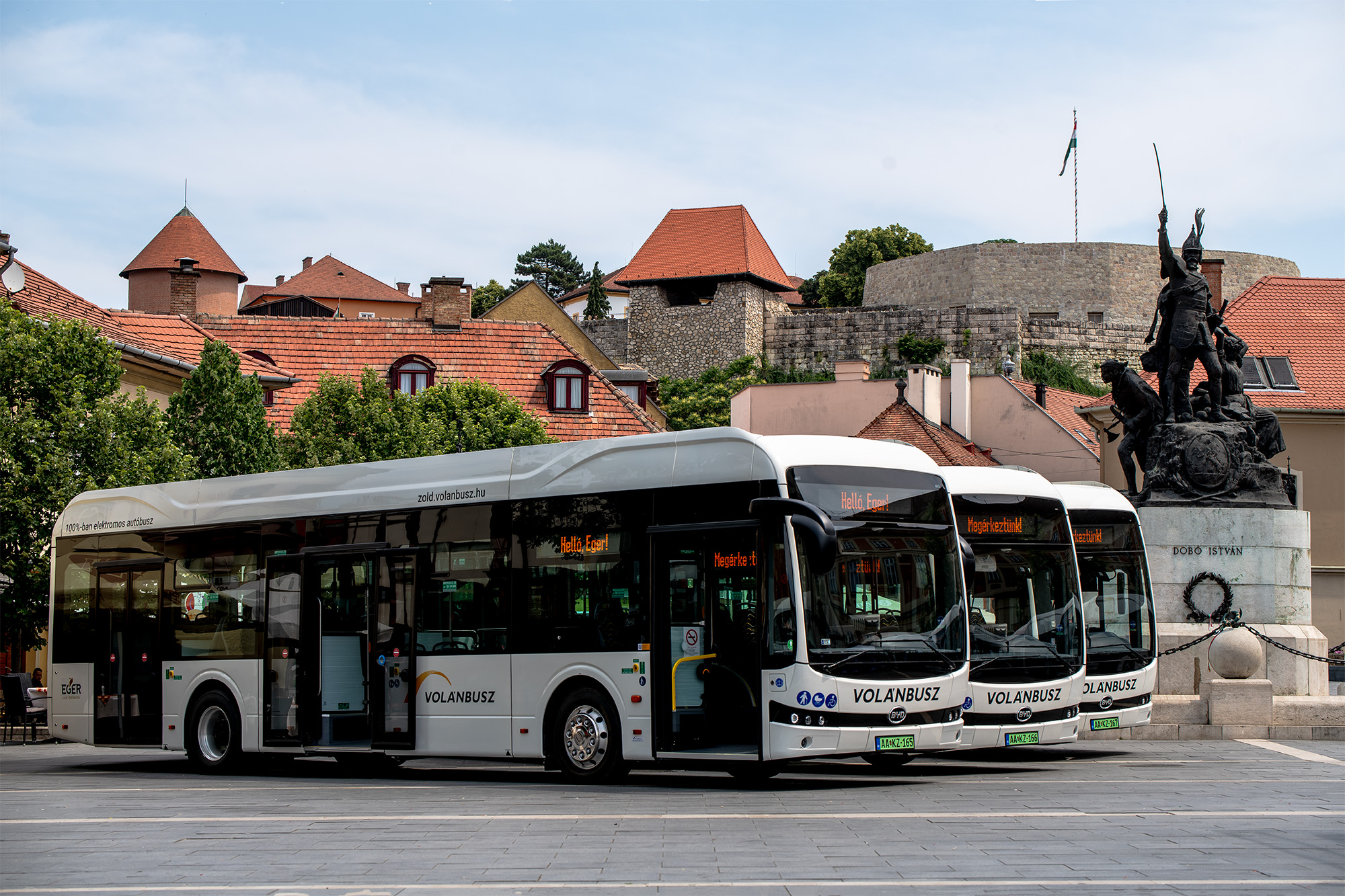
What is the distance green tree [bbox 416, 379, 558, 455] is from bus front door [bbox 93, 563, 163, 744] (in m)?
19.2

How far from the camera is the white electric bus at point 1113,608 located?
1520cm

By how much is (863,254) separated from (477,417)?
63.1m

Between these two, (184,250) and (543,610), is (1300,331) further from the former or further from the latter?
(184,250)

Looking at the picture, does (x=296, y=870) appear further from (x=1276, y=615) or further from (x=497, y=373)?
(x=497, y=373)

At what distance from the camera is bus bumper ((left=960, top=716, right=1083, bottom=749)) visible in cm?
1355

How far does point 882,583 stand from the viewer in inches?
464

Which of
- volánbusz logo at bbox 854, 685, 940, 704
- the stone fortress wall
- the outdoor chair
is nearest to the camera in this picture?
volánbusz logo at bbox 854, 685, 940, 704

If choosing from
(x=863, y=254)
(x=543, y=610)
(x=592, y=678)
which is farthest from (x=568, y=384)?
(x=863, y=254)

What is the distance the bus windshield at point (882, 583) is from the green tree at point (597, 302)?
91.6 meters

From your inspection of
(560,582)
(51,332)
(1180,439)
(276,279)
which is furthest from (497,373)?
(276,279)

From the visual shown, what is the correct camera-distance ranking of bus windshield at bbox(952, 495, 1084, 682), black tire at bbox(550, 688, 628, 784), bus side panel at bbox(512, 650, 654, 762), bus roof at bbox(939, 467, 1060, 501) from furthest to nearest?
bus roof at bbox(939, 467, 1060, 501)
bus windshield at bbox(952, 495, 1084, 682)
black tire at bbox(550, 688, 628, 784)
bus side panel at bbox(512, 650, 654, 762)

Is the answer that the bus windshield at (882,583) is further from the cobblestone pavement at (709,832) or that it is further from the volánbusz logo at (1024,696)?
the volánbusz logo at (1024,696)

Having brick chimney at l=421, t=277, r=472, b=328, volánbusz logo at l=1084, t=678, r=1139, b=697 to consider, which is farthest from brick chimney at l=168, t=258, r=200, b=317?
volánbusz logo at l=1084, t=678, r=1139, b=697

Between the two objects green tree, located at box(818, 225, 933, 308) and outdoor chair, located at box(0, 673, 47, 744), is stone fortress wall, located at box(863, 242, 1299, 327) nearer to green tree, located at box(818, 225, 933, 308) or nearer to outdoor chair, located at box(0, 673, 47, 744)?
green tree, located at box(818, 225, 933, 308)
